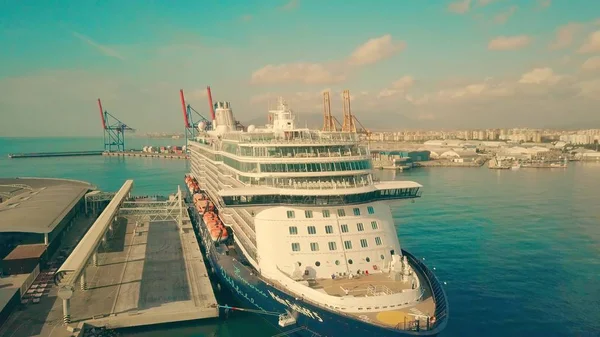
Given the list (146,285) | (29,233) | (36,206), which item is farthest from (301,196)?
(36,206)

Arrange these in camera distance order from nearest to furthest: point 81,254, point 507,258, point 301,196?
point 301,196, point 81,254, point 507,258

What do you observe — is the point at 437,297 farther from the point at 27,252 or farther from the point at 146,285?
the point at 27,252

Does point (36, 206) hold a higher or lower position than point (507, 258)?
higher

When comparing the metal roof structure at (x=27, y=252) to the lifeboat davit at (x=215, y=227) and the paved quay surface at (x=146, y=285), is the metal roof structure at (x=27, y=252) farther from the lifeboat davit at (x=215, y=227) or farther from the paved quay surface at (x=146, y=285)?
the lifeboat davit at (x=215, y=227)

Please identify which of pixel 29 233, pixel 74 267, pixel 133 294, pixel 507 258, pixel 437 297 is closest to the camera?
pixel 437 297

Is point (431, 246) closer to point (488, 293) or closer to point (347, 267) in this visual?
point (488, 293)

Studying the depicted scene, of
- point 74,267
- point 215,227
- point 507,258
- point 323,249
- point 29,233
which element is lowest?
point 507,258

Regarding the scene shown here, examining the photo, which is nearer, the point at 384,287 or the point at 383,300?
the point at 383,300

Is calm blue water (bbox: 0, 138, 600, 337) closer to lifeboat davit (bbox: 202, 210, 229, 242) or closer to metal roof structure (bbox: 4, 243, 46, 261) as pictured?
lifeboat davit (bbox: 202, 210, 229, 242)
